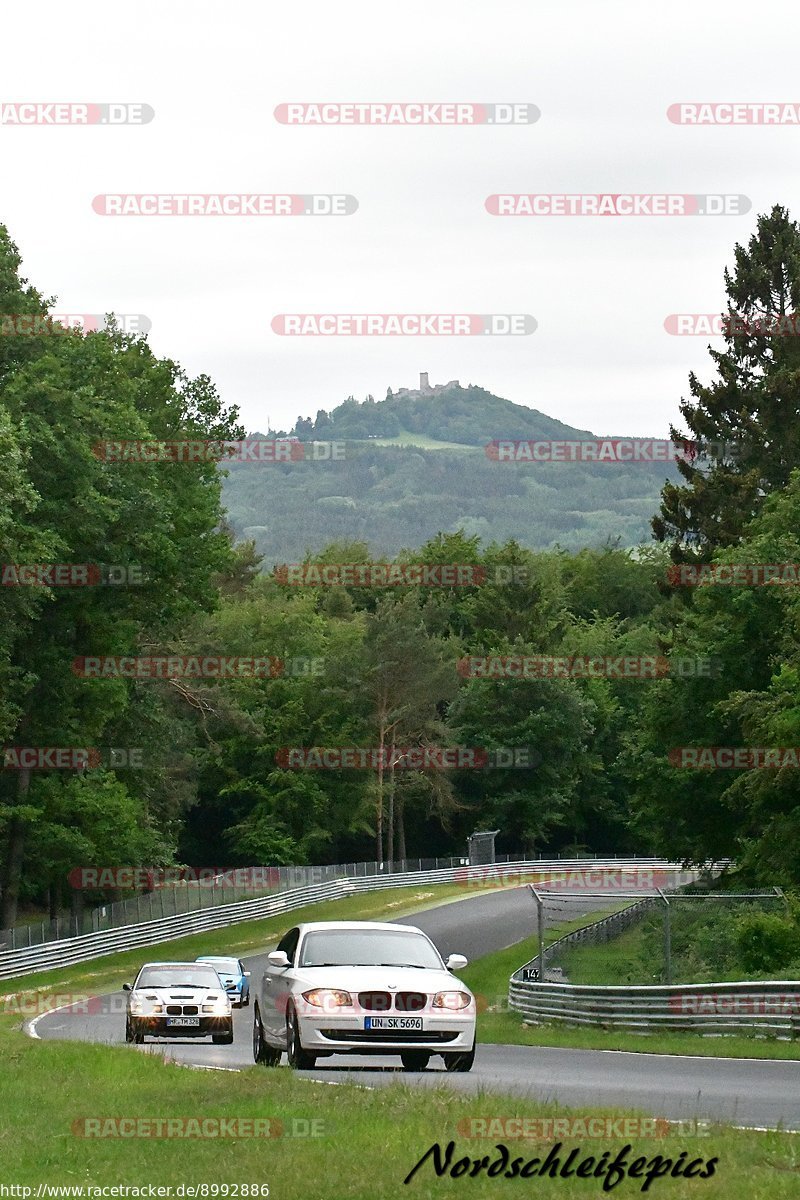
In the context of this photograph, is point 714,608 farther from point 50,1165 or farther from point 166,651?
point 50,1165

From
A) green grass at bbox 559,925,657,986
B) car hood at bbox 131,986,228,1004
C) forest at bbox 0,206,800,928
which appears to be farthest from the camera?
forest at bbox 0,206,800,928

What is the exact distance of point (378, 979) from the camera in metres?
17.2

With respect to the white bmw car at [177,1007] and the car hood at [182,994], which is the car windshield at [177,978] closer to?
the white bmw car at [177,1007]

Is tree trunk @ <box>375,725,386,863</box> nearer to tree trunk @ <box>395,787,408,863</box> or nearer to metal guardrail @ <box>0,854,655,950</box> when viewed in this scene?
tree trunk @ <box>395,787,408,863</box>

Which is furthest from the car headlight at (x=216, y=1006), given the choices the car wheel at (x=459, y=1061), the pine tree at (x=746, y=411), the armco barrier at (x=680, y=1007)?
the pine tree at (x=746, y=411)

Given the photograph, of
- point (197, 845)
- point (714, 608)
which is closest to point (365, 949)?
point (714, 608)

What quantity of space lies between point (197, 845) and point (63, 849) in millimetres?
48241

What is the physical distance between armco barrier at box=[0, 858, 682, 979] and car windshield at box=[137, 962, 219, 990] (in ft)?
77.6

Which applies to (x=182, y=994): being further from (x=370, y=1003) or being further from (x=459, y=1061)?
(x=370, y=1003)

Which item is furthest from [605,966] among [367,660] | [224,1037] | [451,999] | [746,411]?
[367,660]

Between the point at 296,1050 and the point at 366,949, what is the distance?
1368 mm

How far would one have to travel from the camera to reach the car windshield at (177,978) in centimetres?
2712

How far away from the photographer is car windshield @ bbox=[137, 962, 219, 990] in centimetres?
2712

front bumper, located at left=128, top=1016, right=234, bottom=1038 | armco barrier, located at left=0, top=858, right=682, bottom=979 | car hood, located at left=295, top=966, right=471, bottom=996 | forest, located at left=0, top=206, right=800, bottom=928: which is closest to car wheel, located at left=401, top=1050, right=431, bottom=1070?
car hood, located at left=295, top=966, right=471, bottom=996
